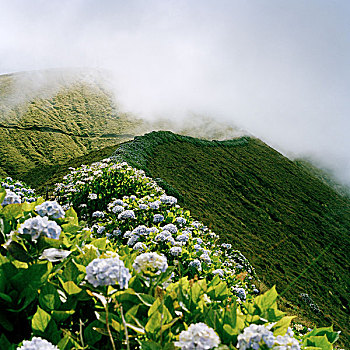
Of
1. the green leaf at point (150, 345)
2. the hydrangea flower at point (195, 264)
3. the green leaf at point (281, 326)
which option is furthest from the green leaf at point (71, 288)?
the hydrangea flower at point (195, 264)

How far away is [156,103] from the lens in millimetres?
35312

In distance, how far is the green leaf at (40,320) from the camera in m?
1.47

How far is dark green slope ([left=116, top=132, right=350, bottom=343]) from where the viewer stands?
782cm

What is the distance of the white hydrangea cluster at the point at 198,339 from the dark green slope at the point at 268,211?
560 centimetres

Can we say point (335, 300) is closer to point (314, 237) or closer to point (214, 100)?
point (314, 237)

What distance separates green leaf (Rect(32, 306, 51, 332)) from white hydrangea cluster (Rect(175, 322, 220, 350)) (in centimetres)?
70

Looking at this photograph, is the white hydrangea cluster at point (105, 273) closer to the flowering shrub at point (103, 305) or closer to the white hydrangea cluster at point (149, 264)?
the flowering shrub at point (103, 305)

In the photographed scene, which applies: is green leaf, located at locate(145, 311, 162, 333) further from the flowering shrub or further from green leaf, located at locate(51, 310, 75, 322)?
green leaf, located at locate(51, 310, 75, 322)

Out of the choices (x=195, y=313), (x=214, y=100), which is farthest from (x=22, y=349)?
(x=214, y=100)

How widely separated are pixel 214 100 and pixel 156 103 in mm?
9312

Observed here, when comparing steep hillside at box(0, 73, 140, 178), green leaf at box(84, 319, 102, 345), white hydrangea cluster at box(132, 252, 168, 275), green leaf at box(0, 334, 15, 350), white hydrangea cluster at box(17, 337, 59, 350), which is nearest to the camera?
white hydrangea cluster at box(17, 337, 59, 350)

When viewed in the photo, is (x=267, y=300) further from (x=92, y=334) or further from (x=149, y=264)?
(x=92, y=334)

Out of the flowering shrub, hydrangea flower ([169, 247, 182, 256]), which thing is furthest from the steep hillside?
the flowering shrub

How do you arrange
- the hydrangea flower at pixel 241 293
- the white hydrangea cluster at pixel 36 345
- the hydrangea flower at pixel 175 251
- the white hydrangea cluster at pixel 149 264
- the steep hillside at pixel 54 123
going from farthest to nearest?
the steep hillside at pixel 54 123 < the hydrangea flower at pixel 241 293 < the hydrangea flower at pixel 175 251 < the white hydrangea cluster at pixel 149 264 < the white hydrangea cluster at pixel 36 345
